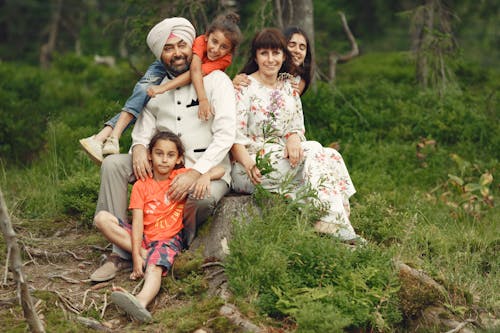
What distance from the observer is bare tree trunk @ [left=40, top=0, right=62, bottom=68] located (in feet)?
53.1

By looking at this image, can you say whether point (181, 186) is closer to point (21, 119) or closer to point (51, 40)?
point (21, 119)

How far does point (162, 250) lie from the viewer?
5.06 meters

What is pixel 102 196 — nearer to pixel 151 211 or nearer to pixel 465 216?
pixel 151 211

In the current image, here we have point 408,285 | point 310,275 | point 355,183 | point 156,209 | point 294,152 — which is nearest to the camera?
point 310,275

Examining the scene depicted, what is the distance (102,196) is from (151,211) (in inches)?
15.6

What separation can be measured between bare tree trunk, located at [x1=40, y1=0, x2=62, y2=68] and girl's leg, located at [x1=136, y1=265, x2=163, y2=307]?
38.3 ft

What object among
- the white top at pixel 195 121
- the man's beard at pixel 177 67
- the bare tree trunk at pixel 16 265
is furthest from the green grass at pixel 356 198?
the man's beard at pixel 177 67

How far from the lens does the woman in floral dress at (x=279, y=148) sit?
5309 mm

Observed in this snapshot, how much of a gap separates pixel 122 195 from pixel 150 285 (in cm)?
76

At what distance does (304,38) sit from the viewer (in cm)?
601

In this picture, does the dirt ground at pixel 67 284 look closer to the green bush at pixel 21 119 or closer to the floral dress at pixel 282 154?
the floral dress at pixel 282 154

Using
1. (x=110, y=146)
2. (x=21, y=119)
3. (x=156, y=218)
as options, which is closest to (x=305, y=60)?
(x=110, y=146)

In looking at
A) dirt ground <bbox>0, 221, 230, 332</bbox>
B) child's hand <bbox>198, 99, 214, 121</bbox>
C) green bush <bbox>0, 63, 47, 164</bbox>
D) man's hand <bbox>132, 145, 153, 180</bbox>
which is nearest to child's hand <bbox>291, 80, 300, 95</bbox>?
child's hand <bbox>198, 99, 214, 121</bbox>

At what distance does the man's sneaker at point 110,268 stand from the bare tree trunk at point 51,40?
11262 mm
